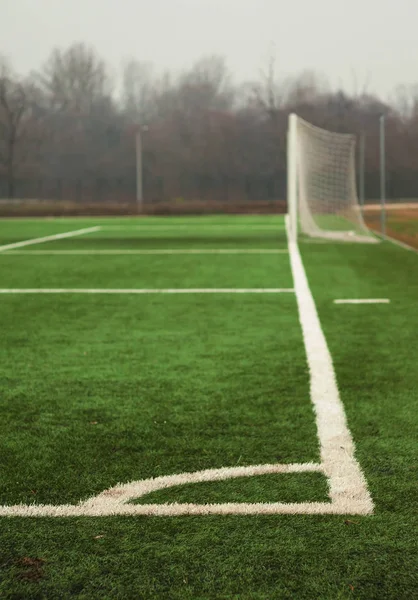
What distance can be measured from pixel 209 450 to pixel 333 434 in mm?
524

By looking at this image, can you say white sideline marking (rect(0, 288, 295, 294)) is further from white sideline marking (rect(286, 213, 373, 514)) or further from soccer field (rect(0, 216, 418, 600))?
white sideline marking (rect(286, 213, 373, 514))

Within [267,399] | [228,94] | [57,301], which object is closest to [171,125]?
[228,94]

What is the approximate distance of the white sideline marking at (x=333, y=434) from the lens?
258 centimetres

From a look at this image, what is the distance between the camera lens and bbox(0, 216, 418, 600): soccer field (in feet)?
6.91

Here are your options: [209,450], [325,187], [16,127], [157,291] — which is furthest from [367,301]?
[16,127]

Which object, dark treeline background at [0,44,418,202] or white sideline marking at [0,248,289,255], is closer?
white sideline marking at [0,248,289,255]

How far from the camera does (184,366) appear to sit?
4.63 m

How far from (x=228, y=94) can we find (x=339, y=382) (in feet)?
188

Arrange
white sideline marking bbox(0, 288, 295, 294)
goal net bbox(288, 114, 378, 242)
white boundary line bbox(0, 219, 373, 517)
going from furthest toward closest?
goal net bbox(288, 114, 378, 242)
white sideline marking bbox(0, 288, 295, 294)
white boundary line bbox(0, 219, 373, 517)

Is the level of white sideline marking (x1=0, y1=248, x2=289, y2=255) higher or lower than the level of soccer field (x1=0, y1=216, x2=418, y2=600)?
higher

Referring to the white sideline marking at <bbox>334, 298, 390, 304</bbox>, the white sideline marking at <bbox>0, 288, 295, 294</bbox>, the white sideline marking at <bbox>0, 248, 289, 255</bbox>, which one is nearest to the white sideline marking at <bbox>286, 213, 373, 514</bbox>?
the white sideline marking at <bbox>334, 298, 390, 304</bbox>

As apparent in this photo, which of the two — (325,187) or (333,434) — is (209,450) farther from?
(325,187)

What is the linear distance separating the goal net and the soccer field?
407 inches

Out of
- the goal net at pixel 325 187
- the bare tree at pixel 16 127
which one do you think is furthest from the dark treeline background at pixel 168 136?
the goal net at pixel 325 187
